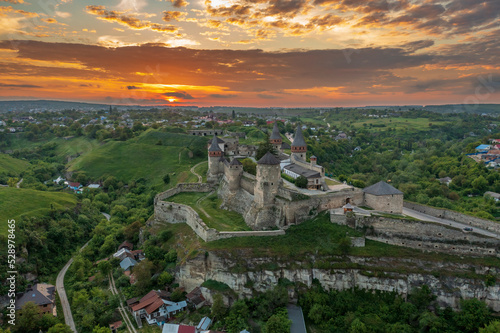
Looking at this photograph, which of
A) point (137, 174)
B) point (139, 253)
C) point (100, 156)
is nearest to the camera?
point (139, 253)

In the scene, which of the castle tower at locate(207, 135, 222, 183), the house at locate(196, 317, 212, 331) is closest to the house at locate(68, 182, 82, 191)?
the castle tower at locate(207, 135, 222, 183)

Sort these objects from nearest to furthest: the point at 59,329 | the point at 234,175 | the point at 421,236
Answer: the point at 59,329
the point at 421,236
the point at 234,175

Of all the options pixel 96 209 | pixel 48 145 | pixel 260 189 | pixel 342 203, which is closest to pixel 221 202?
pixel 260 189

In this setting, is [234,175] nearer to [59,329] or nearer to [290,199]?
[290,199]

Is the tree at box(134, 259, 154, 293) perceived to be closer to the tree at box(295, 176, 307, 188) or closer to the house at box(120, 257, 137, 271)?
the house at box(120, 257, 137, 271)

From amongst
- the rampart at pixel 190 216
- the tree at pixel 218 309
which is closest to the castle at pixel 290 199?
the rampart at pixel 190 216

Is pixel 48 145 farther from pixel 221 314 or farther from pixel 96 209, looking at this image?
pixel 221 314

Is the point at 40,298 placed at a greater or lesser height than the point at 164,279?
lesser

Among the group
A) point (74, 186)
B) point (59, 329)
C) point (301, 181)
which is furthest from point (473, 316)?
point (74, 186)
